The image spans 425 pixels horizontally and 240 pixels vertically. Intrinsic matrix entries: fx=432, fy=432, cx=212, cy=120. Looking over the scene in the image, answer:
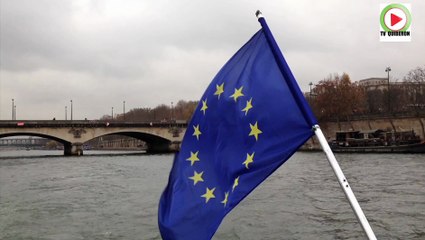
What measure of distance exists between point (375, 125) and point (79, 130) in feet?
147

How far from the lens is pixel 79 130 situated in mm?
61562

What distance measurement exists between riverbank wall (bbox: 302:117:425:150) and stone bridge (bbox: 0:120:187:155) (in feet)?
70.2

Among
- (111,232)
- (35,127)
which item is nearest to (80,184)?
(111,232)

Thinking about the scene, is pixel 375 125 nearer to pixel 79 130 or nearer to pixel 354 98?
pixel 354 98

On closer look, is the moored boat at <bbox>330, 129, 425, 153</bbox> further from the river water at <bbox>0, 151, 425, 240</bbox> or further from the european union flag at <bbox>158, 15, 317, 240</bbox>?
the european union flag at <bbox>158, 15, 317, 240</bbox>

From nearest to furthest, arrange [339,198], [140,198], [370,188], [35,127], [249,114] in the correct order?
[249,114] < [339,198] < [140,198] < [370,188] < [35,127]

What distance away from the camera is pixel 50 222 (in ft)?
36.7

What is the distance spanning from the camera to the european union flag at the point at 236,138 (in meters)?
3.12

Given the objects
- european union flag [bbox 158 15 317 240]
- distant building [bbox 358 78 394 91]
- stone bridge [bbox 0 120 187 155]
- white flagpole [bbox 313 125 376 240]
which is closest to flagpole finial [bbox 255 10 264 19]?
european union flag [bbox 158 15 317 240]

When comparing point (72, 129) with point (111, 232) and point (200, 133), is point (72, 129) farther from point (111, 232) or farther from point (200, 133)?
point (200, 133)

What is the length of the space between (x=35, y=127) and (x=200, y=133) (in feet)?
192

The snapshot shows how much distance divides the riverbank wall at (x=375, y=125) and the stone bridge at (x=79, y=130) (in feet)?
70.2

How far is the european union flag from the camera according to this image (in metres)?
3.12

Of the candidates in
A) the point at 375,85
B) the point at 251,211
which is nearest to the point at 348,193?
the point at 251,211
